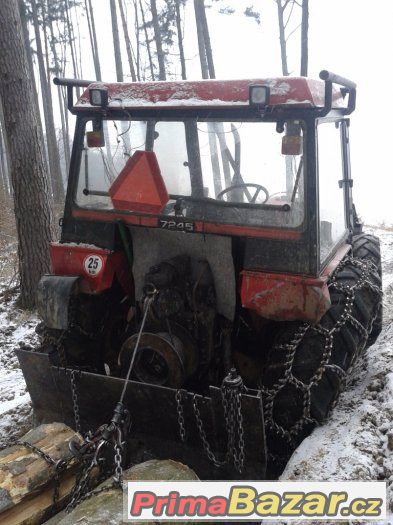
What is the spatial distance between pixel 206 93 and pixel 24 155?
3614 millimetres

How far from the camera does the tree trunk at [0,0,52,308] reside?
5.80 meters

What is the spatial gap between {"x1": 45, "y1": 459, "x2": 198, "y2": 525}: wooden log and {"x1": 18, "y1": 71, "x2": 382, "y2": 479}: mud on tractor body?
314mm

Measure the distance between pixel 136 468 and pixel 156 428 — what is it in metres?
0.38

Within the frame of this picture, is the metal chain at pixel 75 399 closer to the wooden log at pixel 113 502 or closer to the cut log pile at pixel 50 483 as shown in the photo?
the cut log pile at pixel 50 483

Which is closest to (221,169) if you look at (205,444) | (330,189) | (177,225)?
(177,225)

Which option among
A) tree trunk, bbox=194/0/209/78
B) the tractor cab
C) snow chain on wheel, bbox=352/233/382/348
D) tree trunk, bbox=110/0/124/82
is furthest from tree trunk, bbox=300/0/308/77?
the tractor cab

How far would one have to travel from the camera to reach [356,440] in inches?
113

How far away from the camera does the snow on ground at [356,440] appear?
2660 millimetres

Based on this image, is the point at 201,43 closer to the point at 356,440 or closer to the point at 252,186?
the point at 252,186

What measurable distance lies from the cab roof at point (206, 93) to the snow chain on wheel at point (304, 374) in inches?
49.6

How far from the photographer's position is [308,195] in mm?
2973

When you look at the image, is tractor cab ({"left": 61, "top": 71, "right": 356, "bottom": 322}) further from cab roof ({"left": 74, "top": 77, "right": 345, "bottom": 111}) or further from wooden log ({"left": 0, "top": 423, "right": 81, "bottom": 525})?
wooden log ({"left": 0, "top": 423, "right": 81, "bottom": 525})

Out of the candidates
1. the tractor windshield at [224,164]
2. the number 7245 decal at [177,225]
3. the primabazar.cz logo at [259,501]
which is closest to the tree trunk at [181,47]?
the tractor windshield at [224,164]

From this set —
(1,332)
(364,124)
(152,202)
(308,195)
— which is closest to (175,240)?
(152,202)
